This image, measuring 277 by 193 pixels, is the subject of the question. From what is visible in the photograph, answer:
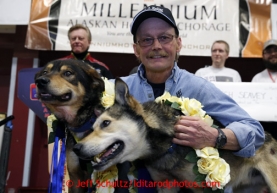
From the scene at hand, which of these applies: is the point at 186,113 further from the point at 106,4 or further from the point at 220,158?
the point at 106,4

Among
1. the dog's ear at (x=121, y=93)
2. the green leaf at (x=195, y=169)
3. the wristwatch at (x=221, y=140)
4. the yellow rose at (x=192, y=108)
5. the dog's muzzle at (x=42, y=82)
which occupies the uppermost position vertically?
the dog's muzzle at (x=42, y=82)

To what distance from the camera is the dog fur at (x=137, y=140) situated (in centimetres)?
154

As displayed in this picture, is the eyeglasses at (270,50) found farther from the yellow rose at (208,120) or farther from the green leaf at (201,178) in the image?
the green leaf at (201,178)

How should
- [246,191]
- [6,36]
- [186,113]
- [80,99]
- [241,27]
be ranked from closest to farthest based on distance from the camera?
1. [186,113]
2. [80,99]
3. [246,191]
4. [241,27]
5. [6,36]

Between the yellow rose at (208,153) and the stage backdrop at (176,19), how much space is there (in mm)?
2728

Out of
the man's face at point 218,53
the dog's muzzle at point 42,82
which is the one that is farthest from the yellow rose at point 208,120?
the man's face at point 218,53

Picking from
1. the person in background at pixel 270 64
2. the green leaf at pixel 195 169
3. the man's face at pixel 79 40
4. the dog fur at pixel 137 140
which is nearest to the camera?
the dog fur at pixel 137 140

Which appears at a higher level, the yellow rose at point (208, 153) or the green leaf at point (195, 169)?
the yellow rose at point (208, 153)

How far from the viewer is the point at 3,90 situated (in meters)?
5.49

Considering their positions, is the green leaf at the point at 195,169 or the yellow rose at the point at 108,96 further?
the yellow rose at the point at 108,96

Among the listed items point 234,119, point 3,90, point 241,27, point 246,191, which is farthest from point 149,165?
point 3,90

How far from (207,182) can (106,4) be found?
324 centimetres

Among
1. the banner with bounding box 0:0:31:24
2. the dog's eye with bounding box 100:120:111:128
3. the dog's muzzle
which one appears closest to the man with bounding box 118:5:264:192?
the dog's eye with bounding box 100:120:111:128

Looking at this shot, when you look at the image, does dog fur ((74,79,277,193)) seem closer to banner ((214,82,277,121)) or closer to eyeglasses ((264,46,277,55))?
banner ((214,82,277,121))
